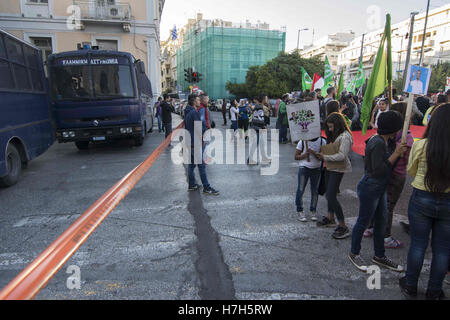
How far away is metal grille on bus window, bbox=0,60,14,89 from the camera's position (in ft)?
21.1

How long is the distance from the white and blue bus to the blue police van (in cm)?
44

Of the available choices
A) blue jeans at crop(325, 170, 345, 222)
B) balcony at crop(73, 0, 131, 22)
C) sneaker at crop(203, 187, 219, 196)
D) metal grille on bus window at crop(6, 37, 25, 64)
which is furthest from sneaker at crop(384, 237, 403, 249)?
balcony at crop(73, 0, 131, 22)

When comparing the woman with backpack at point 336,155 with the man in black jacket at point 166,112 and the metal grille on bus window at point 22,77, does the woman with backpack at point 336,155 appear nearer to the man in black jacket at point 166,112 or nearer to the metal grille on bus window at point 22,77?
the metal grille on bus window at point 22,77

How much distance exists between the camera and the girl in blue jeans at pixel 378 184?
9.94 ft

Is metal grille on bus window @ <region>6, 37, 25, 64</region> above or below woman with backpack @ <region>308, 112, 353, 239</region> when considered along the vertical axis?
above

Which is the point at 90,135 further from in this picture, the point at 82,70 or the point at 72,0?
the point at 72,0

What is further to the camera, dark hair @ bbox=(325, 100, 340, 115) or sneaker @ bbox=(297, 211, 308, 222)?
sneaker @ bbox=(297, 211, 308, 222)

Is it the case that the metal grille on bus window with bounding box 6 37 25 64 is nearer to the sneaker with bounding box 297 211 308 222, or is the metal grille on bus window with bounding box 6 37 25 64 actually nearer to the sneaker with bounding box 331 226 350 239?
the sneaker with bounding box 297 211 308 222

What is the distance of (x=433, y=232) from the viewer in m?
2.71

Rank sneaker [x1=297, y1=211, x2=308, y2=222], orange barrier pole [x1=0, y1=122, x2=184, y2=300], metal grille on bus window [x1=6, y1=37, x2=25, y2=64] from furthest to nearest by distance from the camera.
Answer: metal grille on bus window [x1=6, y1=37, x2=25, y2=64], sneaker [x1=297, y1=211, x2=308, y2=222], orange barrier pole [x1=0, y1=122, x2=184, y2=300]

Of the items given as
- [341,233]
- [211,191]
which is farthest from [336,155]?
[211,191]

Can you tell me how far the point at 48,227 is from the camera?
4.45 metres

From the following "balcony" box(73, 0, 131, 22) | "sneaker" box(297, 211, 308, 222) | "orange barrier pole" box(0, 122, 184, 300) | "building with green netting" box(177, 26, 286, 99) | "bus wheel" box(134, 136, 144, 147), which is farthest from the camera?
"building with green netting" box(177, 26, 286, 99)
